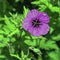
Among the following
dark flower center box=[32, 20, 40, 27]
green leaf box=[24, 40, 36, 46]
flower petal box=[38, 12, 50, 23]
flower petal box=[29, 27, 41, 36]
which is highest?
flower petal box=[38, 12, 50, 23]

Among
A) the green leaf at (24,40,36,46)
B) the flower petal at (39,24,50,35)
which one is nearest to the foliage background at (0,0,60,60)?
the green leaf at (24,40,36,46)

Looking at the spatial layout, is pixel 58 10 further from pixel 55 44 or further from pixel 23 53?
pixel 23 53

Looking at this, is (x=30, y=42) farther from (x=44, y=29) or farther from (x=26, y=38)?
(x=44, y=29)

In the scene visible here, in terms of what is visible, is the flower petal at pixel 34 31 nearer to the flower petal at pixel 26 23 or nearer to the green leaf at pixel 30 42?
the flower petal at pixel 26 23

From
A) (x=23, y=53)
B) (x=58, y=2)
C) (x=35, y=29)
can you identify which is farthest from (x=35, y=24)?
(x=58, y=2)

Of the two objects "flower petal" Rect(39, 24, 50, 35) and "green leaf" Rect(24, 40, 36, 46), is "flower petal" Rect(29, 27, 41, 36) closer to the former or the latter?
"flower petal" Rect(39, 24, 50, 35)

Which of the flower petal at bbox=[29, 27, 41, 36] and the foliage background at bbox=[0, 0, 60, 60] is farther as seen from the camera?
the foliage background at bbox=[0, 0, 60, 60]
